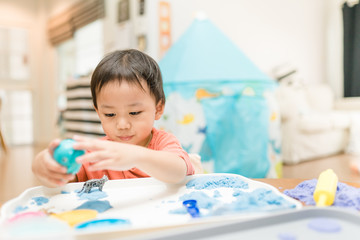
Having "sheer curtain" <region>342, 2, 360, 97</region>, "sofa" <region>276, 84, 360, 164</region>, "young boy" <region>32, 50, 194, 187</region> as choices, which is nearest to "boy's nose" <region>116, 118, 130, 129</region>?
"young boy" <region>32, 50, 194, 187</region>

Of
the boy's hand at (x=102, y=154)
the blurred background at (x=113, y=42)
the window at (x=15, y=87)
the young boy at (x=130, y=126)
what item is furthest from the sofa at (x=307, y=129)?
the window at (x=15, y=87)

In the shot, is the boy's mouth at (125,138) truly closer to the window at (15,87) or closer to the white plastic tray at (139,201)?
the white plastic tray at (139,201)

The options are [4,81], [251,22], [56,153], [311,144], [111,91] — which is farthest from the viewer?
[4,81]

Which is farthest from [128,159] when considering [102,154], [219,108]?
[219,108]

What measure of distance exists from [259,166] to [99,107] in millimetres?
967

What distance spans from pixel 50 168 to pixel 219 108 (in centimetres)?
99

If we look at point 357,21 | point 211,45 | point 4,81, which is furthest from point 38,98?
point 357,21

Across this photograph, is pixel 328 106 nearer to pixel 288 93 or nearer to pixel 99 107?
pixel 288 93

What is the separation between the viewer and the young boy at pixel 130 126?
31 cm

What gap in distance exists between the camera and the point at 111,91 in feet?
1.45

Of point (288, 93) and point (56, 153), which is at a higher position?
point (288, 93)

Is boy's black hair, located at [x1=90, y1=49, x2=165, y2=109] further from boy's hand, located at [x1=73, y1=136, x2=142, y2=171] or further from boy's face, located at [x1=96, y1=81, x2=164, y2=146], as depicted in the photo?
boy's hand, located at [x1=73, y1=136, x2=142, y2=171]

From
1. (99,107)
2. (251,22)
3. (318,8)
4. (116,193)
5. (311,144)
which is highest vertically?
(318,8)

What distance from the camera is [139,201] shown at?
0.34 metres
